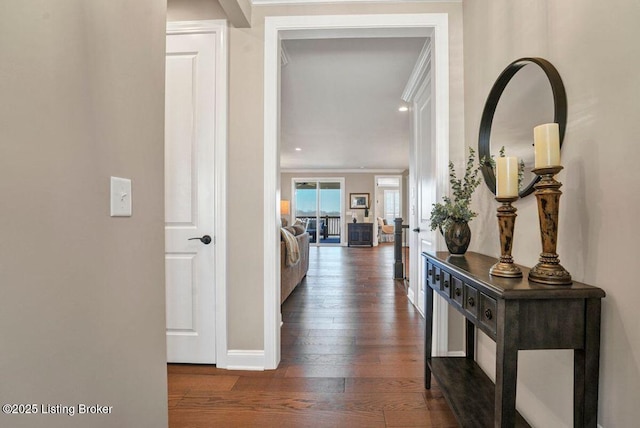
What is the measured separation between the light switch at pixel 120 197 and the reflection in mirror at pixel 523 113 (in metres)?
1.61

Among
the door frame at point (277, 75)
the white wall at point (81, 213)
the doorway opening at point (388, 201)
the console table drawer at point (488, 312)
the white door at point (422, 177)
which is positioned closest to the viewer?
the white wall at point (81, 213)

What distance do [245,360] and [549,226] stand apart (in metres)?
1.99

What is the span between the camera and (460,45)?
6.98 feet

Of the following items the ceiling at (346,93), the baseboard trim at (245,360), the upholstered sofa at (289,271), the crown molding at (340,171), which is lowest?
the baseboard trim at (245,360)

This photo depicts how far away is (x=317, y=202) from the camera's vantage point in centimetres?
1084

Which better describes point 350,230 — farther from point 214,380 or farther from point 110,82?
point 110,82

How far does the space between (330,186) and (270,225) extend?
8.74 metres

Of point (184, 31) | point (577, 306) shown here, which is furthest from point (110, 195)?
point (184, 31)

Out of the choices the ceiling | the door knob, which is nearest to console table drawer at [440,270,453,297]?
the door knob

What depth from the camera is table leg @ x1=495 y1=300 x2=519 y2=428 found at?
99 centimetres

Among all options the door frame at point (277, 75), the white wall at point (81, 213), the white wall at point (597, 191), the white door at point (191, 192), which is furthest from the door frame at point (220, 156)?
the white wall at point (597, 191)

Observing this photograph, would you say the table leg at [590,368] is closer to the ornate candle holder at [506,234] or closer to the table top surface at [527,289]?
the table top surface at [527,289]

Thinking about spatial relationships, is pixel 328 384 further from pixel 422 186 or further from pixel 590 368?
pixel 422 186

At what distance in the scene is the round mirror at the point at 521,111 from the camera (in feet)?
4.07
